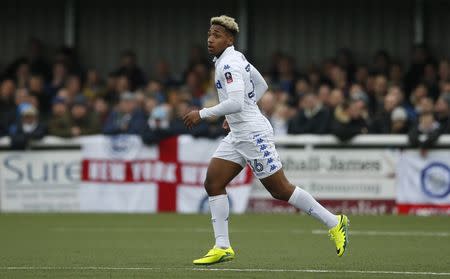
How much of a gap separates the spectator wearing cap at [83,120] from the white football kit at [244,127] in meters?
10.0

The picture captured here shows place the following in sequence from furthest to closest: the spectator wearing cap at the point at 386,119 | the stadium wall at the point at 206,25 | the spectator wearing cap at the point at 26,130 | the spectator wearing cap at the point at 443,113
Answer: the stadium wall at the point at 206,25 < the spectator wearing cap at the point at 26,130 < the spectator wearing cap at the point at 386,119 < the spectator wearing cap at the point at 443,113

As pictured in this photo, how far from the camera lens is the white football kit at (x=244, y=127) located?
10.8 metres

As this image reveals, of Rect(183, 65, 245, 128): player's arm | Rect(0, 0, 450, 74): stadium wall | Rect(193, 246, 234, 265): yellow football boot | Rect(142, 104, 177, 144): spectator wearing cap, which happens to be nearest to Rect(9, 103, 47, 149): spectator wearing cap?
Rect(142, 104, 177, 144): spectator wearing cap

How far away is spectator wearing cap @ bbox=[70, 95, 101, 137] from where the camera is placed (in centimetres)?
2097

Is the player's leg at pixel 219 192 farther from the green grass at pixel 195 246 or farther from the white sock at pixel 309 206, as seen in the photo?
the white sock at pixel 309 206

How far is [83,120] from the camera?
21.5m

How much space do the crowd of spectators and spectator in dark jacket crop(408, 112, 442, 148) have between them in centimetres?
2

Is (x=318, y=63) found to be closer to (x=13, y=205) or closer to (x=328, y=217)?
(x=13, y=205)

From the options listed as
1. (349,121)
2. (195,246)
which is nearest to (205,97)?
(349,121)

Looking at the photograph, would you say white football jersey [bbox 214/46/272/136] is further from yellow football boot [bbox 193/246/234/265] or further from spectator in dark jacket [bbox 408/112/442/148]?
spectator in dark jacket [bbox 408/112/442/148]

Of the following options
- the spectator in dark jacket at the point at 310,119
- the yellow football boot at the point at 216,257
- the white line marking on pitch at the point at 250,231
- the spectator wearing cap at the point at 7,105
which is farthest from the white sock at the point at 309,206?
the spectator wearing cap at the point at 7,105

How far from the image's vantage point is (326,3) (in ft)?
84.7

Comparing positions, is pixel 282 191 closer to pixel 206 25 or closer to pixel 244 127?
pixel 244 127

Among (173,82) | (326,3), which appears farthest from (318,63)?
(173,82)
